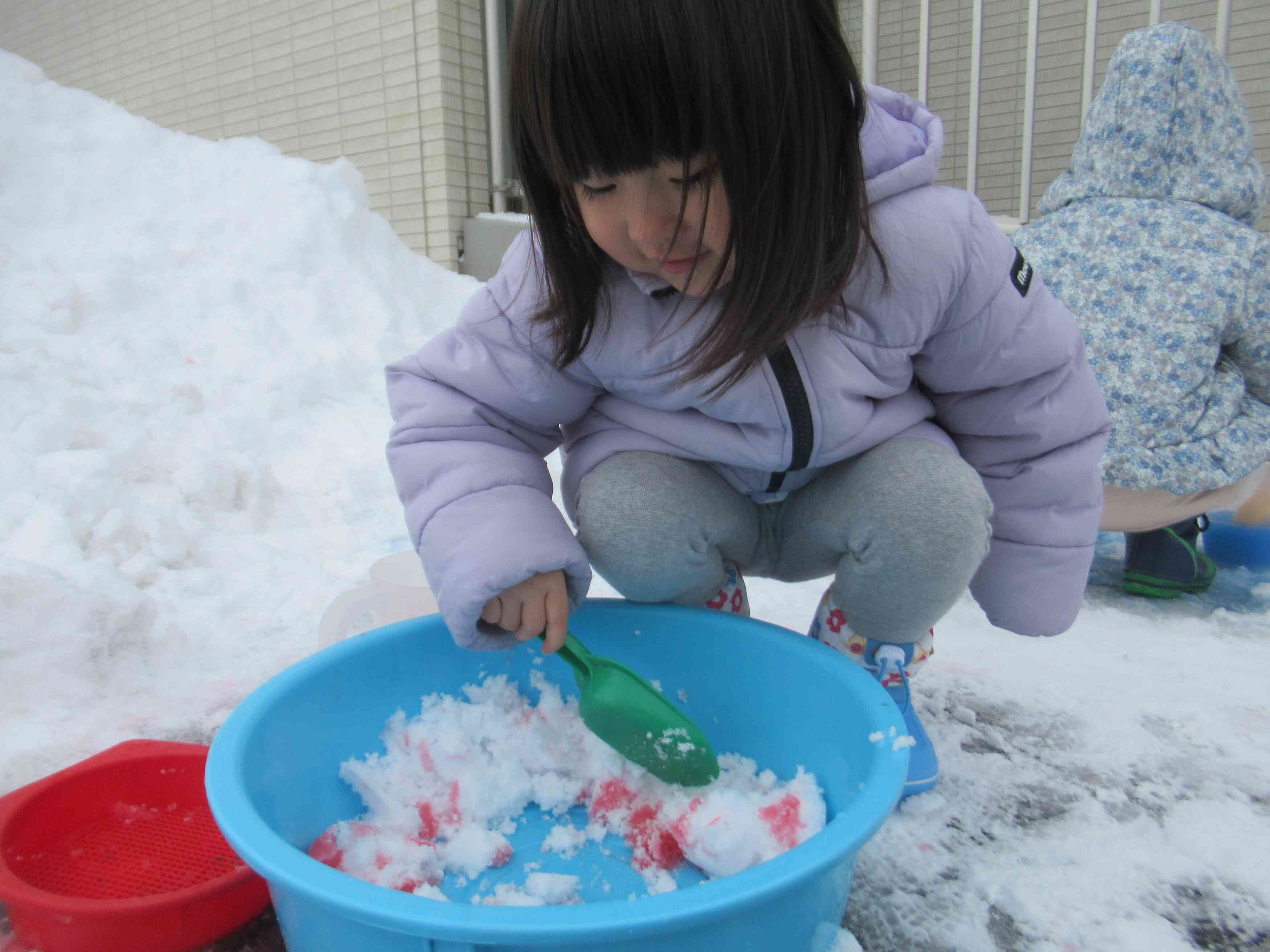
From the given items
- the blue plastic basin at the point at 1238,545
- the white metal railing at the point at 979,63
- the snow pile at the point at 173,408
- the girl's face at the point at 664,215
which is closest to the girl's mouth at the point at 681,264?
the girl's face at the point at 664,215

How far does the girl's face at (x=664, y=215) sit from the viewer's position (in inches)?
24.0

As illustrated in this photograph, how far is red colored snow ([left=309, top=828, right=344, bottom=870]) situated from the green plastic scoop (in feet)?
0.75

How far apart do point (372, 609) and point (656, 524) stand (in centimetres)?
45

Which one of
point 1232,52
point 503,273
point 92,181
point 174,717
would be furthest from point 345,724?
point 1232,52

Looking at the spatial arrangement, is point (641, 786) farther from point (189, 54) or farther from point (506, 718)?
point (189, 54)

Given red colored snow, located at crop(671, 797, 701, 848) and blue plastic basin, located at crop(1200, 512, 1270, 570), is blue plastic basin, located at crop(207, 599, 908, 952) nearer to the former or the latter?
red colored snow, located at crop(671, 797, 701, 848)

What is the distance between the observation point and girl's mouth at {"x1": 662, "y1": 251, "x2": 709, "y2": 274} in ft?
2.16

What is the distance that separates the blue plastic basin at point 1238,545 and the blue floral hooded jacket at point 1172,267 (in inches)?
10.2

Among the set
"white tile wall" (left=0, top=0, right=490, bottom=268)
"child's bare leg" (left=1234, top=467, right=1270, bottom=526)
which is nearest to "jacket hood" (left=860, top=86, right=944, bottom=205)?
"child's bare leg" (left=1234, top=467, right=1270, bottom=526)

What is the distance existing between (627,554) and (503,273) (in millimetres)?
299

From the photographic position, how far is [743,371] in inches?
28.4

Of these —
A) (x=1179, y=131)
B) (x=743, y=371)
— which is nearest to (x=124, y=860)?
(x=743, y=371)

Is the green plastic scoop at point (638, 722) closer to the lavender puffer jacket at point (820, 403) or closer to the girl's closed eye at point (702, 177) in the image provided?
the lavender puffer jacket at point (820, 403)

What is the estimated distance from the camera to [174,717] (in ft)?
3.08
